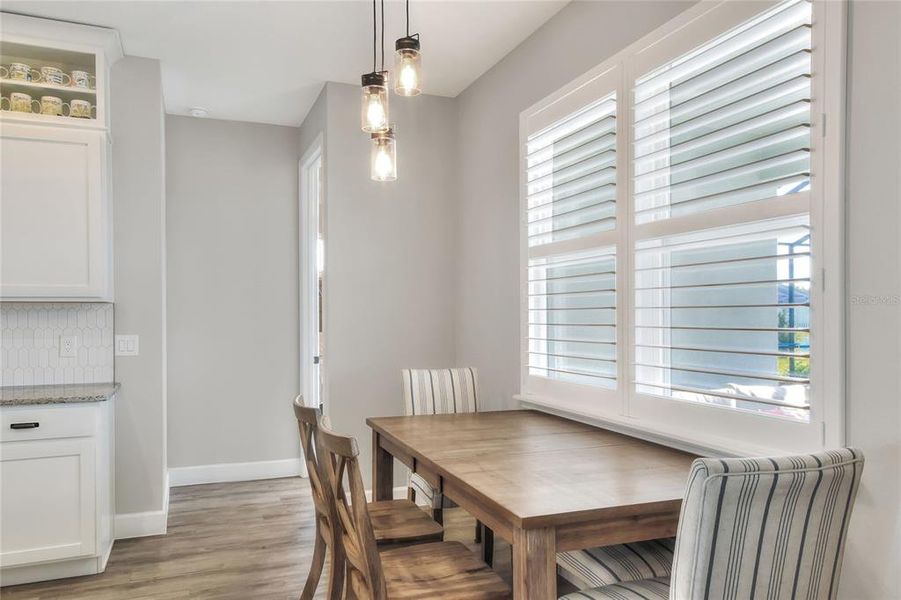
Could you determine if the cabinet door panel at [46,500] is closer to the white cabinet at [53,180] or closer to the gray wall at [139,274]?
the gray wall at [139,274]

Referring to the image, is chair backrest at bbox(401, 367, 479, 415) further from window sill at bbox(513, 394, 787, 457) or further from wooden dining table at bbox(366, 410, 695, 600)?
wooden dining table at bbox(366, 410, 695, 600)

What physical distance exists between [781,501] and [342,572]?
151 cm

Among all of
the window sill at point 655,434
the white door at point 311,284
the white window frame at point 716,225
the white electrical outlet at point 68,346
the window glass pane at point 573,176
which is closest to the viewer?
the white window frame at point 716,225

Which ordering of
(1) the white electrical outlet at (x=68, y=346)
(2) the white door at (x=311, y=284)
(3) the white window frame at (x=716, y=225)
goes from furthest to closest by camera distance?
(2) the white door at (x=311, y=284), (1) the white electrical outlet at (x=68, y=346), (3) the white window frame at (x=716, y=225)

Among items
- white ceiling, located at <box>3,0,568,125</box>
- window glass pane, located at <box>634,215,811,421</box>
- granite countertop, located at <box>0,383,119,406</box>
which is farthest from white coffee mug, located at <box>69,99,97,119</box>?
window glass pane, located at <box>634,215,811,421</box>

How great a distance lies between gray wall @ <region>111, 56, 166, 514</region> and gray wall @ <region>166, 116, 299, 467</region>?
105 cm

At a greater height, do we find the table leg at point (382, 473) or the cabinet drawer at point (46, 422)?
the cabinet drawer at point (46, 422)

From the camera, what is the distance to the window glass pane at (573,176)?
2648 mm

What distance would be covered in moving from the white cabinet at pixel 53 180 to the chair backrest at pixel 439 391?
172cm

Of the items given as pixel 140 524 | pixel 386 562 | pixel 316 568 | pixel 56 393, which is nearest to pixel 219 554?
pixel 140 524

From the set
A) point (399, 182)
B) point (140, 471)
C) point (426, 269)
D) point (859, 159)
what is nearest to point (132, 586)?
point (140, 471)

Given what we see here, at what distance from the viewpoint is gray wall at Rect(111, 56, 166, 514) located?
11.6 feet

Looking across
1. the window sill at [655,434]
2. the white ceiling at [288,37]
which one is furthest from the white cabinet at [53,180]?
the window sill at [655,434]

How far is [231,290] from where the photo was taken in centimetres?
479
